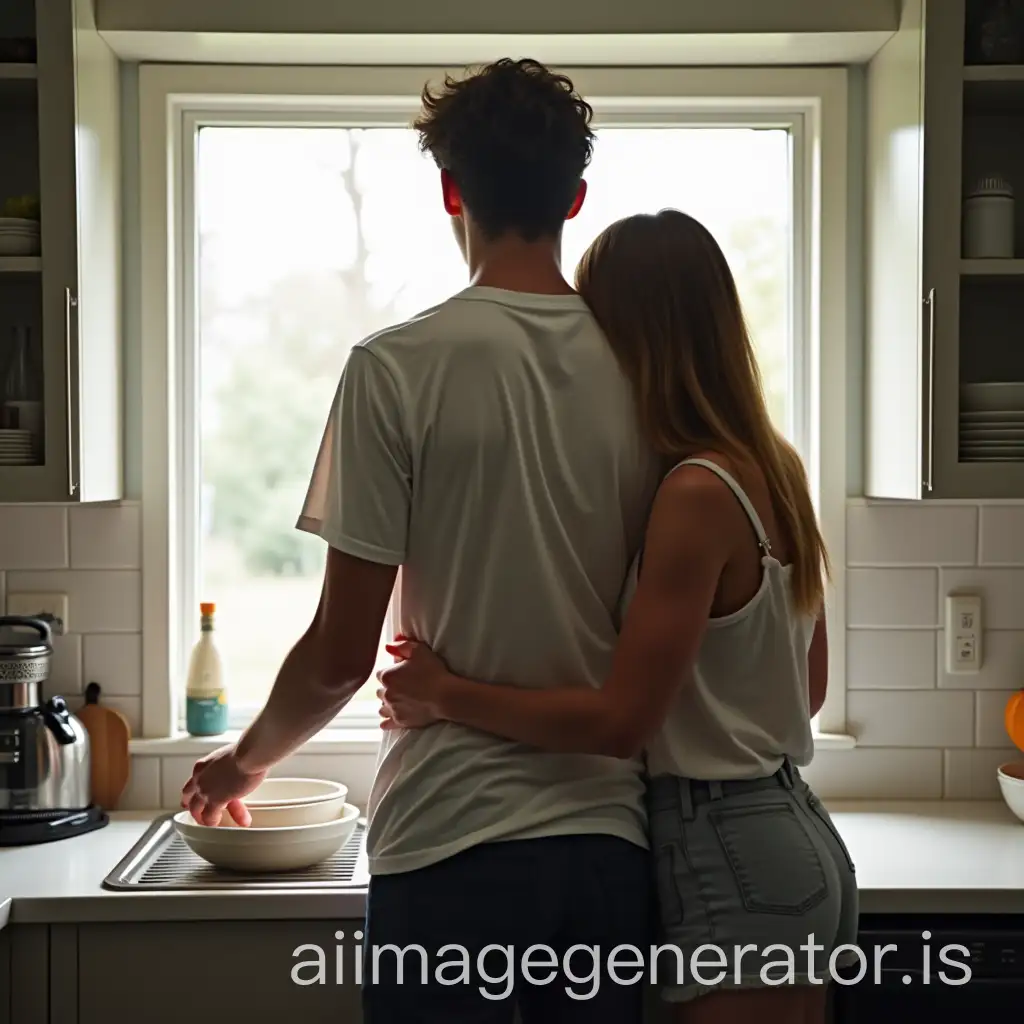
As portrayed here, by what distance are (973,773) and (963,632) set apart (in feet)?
0.85

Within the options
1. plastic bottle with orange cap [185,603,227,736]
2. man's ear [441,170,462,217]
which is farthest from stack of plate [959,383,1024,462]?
plastic bottle with orange cap [185,603,227,736]

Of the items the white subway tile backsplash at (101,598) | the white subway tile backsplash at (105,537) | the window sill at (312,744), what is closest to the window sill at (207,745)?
the window sill at (312,744)

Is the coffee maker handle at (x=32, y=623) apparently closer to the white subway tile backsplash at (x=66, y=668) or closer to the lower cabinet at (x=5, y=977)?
the white subway tile backsplash at (x=66, y=668)

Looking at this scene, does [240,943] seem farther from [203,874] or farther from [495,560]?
[495,560]

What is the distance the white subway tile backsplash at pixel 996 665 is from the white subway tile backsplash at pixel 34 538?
159cm

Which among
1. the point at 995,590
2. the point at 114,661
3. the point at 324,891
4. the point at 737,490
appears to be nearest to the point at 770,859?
the point at 737,490

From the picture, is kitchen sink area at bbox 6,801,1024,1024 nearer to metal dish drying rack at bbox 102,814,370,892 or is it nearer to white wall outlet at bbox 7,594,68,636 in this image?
metal dish drying rack at bbox 102,814,370,892

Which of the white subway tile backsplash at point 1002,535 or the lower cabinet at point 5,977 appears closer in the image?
the lower cabinet at point 5,977

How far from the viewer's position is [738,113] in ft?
7.81

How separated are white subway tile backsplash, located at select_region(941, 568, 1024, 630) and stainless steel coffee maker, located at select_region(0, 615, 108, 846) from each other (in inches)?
60.4

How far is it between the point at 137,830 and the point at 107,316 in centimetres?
85

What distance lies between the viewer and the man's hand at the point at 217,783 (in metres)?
1.66

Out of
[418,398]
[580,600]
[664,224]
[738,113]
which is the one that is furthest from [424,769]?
[738,113]

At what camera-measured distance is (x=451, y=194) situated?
1.49 meters
